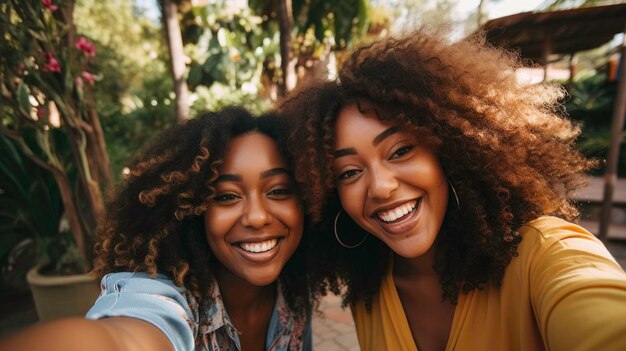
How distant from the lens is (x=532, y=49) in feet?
22.8

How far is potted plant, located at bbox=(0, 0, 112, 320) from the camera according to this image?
2.77 metres

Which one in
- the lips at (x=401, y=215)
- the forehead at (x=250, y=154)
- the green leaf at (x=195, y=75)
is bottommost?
the lips at (x=401, y=215)

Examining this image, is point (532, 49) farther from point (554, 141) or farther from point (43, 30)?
point (43, 30)

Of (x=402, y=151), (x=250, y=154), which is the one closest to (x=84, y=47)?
(x=250, y=154)

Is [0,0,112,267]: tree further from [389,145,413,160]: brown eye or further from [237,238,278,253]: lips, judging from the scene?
[389,145,413,160]: brown eye

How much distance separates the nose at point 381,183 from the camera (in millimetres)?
1528

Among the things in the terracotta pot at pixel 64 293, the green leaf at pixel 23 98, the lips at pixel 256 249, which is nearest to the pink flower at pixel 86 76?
the green leaf at pixel 23 98

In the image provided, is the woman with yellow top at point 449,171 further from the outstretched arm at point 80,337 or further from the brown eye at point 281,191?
the outstretched arm at point 80,337

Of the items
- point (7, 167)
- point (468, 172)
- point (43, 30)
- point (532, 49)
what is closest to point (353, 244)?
point (468, 172)

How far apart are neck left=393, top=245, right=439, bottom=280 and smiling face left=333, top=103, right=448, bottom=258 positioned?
0.24 metres

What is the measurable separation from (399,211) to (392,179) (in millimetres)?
132

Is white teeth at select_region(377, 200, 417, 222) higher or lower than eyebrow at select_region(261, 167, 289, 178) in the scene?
lower

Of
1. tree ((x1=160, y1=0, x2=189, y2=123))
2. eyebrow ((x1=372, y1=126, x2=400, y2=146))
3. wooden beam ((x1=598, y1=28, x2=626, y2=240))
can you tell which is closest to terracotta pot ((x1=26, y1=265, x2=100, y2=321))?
tree ((x1=160, y1=0, x2=189, y2=123))

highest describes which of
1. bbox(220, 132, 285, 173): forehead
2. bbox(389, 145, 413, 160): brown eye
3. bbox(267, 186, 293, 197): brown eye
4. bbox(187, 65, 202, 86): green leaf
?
bbox(187, 65, 202, 86): green leaf
